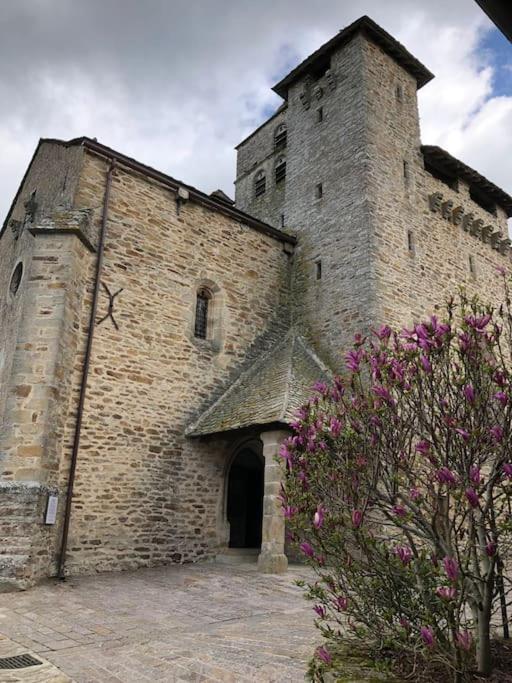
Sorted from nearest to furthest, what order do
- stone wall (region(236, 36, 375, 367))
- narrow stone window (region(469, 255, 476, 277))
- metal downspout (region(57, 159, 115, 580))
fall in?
1. metal downspout (region(57, 159, 115, 580))
2. stone wall (region(236, 36, 375, 367))
3. narrow stone window (region(469, 255, 476, 277))

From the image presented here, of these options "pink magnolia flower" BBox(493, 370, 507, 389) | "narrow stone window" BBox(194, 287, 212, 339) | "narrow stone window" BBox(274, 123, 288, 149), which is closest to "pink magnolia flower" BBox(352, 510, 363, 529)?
"pink magnolia flower" BBox(493, 370, 507, 389)

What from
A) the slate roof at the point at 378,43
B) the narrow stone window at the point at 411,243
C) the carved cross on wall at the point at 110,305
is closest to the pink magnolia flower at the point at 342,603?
the carved cross on wall at the point at 110,305

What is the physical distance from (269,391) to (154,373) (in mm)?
2390

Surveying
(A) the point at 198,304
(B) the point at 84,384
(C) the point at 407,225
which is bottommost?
(B) the point at 84,384

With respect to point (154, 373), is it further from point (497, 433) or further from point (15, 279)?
point (497, 433)

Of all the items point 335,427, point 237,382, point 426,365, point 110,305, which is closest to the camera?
point 426,365

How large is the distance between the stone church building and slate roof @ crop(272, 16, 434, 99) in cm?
7

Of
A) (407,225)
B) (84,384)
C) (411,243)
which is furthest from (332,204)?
(84,384)

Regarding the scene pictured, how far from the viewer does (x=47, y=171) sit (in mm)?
12805

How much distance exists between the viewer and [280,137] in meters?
19.5

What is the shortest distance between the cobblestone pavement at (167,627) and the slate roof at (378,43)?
48.1 feet

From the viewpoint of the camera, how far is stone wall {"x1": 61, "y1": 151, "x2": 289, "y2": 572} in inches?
384

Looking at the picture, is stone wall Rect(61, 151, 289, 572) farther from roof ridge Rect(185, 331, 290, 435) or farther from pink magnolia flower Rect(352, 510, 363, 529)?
pink magnolia flower Rect(352, 510, 363, 529)

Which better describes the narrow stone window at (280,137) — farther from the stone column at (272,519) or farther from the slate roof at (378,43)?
the stone column at (272,519)
